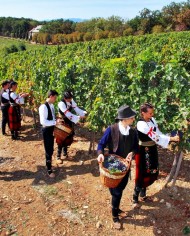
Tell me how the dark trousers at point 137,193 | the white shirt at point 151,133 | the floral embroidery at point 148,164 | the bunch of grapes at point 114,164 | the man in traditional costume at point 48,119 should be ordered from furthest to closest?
the man in traditional costume at point 48,119, the dark trousers at point 137,193, the floral embroidery at point 148,164, the white shirt at point 151,133, the bunch of grapes at point 114,164

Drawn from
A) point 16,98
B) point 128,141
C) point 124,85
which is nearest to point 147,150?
point 128,141

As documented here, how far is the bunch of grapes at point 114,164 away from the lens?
185 inches

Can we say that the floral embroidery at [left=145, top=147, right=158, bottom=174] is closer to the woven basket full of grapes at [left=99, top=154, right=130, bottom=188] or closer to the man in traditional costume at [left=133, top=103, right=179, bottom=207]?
the man in traditional costume at [left=133, top=103, right=179, bottom=207]

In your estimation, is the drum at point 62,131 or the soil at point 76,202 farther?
the drum at point 62,131

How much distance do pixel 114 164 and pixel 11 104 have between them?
5.43 m

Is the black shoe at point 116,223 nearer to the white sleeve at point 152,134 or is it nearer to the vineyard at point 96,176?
the vineyard at point 96,176

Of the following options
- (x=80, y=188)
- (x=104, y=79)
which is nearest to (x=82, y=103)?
(x=104, y=79)

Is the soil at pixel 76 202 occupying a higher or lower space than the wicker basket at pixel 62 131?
lower

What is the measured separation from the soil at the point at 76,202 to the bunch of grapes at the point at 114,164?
1249 millimetres

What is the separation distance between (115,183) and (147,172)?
1.09 m

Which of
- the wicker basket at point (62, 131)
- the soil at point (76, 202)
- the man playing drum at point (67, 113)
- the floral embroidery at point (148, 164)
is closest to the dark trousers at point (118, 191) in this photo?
the soil at point (76, 202)

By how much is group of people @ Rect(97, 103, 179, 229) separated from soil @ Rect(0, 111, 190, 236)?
1.06ft

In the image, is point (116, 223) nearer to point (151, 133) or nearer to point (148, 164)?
point (148, 164)

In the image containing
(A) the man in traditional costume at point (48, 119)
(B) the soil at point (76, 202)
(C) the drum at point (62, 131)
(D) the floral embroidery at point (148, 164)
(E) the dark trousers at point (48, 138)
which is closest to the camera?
(B) the soil at point (76, 202)
